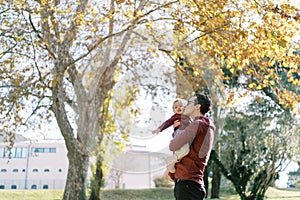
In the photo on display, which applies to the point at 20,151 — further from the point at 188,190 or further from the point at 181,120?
the point at 188,190

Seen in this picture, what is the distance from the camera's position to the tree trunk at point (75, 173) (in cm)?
756

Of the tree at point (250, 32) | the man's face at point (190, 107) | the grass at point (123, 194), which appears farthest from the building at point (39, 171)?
the man's face at point (190, 107)

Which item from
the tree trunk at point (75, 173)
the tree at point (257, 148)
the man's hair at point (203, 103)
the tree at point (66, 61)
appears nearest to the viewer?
the man's hair at point (203, 103)

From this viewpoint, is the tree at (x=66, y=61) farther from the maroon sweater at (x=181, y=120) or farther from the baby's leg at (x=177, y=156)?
the baby's leg at (x=177, y=156)

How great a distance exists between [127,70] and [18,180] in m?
10.5

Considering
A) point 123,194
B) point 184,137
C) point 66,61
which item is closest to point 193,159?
point 184,137

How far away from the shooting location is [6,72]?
7.89 m

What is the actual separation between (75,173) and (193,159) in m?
5.76

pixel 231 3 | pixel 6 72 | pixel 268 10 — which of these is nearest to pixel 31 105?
pixel 6 72

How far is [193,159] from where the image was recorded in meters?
2.39

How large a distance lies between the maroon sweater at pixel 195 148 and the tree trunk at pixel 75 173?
5.59m

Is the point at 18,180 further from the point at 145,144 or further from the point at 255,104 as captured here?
the point at 145,144

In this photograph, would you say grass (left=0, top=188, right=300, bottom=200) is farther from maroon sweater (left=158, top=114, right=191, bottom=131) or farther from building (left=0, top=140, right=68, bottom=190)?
maroon sweater (left=158, top=114, right=191, bottom=131)

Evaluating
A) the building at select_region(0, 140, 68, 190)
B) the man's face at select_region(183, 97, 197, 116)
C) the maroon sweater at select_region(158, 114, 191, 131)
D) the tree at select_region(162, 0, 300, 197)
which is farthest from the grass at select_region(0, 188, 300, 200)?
the man's face at select_region(183, 97, 197, 116)
